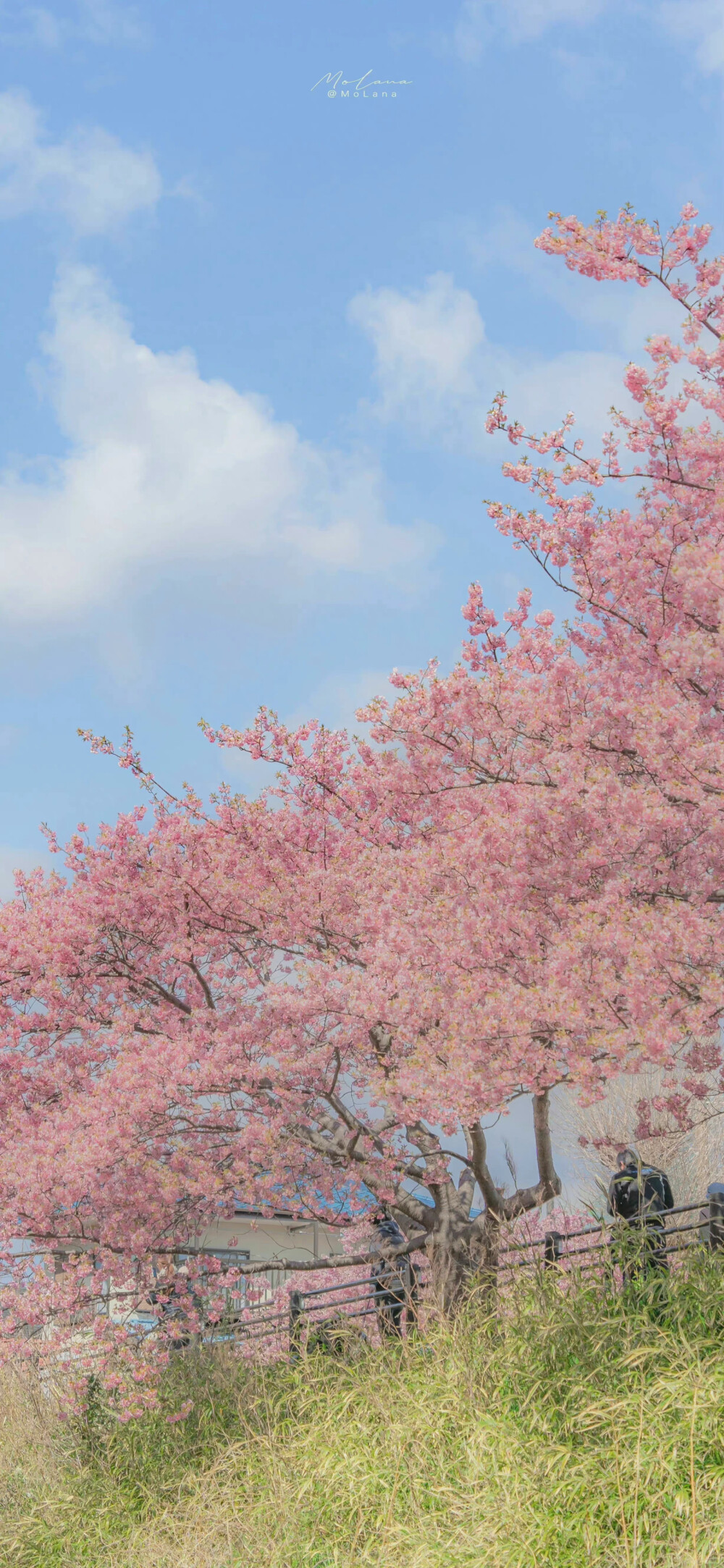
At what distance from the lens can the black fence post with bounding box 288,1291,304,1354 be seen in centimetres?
Answer: 1067

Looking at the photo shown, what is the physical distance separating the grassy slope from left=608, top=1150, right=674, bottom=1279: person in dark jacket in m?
0.43

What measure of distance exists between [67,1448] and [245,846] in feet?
19.9

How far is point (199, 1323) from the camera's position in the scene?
11719 millimetres

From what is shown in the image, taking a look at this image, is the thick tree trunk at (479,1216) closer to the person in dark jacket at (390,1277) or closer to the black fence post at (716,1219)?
the person in dark jacket at (390,1277)

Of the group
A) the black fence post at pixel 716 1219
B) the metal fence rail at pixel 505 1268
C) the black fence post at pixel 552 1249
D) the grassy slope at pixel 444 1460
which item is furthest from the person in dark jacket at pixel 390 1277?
the black fence post at pixel 716 1219

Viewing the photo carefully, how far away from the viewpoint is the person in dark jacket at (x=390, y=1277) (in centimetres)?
1066

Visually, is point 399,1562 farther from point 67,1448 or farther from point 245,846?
point 245,846

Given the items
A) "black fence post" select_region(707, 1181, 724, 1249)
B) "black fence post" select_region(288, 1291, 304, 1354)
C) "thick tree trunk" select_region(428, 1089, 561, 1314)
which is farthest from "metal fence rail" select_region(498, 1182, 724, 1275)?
"black fence post" select_region(288, 1291, 304, 1354)

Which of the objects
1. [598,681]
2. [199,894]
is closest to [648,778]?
[598,681]

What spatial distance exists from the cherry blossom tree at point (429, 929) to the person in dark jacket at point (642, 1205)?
2.59ft

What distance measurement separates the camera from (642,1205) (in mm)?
8422

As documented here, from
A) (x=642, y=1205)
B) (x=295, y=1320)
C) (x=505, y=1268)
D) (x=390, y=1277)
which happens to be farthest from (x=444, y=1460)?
(x=390, y=1277)

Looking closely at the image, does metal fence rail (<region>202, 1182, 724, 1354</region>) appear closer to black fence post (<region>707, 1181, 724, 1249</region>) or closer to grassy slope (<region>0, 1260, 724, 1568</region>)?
black fence post (<region>707, 1181, 724, 1249</region>)

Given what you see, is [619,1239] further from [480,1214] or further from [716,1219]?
[480,1214]
